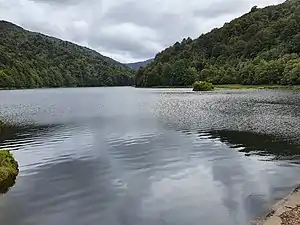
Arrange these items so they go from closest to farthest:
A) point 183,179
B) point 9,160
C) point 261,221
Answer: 1. point 261,221
2. point 183,179
3. point 9,160

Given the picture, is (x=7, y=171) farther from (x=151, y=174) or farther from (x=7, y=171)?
(x=151, y=174)

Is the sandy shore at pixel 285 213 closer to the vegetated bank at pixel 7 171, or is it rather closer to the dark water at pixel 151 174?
the dark water at pixel 151 174

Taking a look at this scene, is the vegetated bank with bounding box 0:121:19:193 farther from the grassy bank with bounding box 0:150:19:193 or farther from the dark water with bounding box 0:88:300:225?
the dark water with bounding box 0:88:300:225

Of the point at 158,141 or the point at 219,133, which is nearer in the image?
the point at 158,141

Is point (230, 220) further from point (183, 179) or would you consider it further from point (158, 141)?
point (158, 141)

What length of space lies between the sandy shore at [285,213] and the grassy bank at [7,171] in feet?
43.2

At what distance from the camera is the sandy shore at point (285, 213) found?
1438 cm

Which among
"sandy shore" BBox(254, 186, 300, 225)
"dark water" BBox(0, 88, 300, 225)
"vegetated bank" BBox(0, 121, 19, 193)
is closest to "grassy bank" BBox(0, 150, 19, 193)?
"vegetated bank" BBox(0, 121, 19, 193)

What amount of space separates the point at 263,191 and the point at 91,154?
14.5 meters

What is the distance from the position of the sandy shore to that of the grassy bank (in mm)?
13174

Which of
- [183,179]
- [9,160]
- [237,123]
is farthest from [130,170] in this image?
[237,123]

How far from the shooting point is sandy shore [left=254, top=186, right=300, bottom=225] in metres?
14.4

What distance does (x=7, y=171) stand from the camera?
73.1 feet

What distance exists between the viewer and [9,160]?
2397 centimetres
